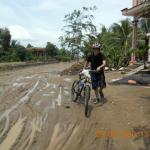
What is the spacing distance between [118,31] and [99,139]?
1154 inches

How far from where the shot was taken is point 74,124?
8.13 meters

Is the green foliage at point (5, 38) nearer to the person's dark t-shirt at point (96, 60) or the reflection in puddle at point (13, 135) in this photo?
the person's dark t-shirt at point (96, 60)

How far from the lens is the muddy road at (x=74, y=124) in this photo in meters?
6.56

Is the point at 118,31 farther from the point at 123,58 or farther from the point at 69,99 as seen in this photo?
the point at 69,99

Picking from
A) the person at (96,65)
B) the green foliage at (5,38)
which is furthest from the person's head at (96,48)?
the green foliage at (5,38)

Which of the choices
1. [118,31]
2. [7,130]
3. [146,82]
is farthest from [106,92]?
[118,31]

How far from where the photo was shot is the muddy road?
21.5ft

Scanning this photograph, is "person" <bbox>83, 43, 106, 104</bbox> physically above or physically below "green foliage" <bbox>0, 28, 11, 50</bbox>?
below
